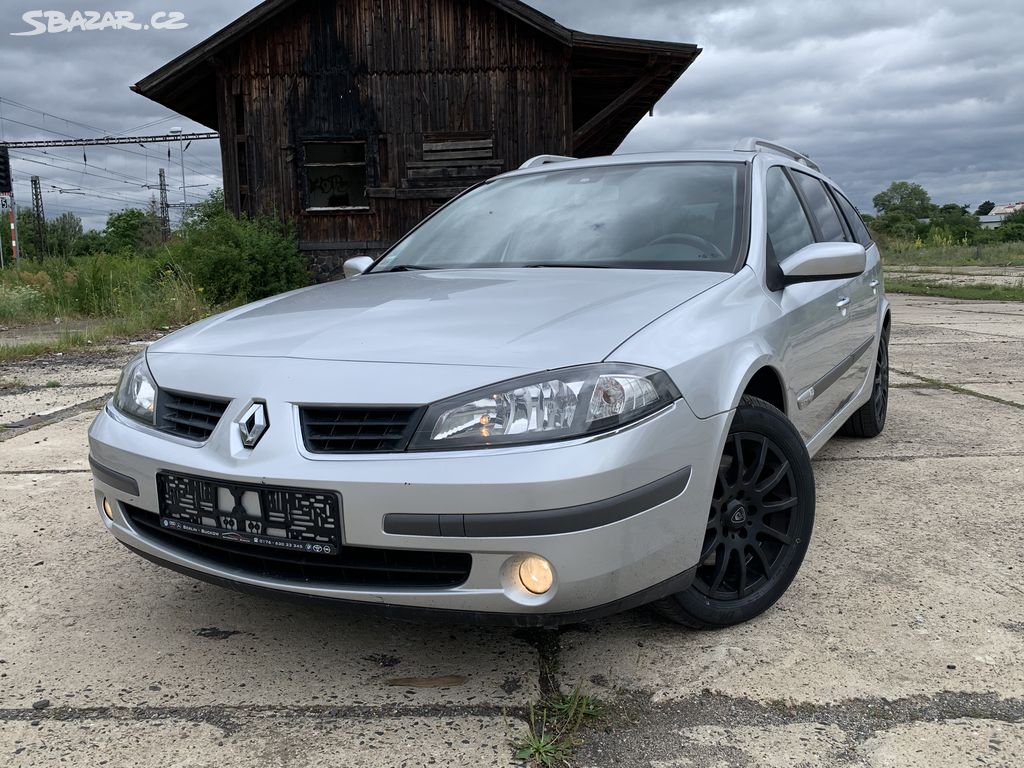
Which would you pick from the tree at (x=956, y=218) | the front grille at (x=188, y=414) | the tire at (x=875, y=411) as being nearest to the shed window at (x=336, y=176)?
the tire at (x=875, y=411)

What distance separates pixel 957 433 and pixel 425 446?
3.71 m

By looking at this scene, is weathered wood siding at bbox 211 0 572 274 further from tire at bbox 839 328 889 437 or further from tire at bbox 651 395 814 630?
tire at bbox 651 395 814 630

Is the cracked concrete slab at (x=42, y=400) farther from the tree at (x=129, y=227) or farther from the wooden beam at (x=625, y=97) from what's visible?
the tree at (x=129, y=227)

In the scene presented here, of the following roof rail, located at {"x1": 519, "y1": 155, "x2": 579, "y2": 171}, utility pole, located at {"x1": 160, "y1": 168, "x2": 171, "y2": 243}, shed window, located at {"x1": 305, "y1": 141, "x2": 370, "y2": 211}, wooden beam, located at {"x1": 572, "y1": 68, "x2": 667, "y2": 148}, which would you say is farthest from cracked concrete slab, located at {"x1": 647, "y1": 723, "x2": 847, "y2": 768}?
utility pole, located at {"x1": 160, "y1": 168, "x2": 171, "y2": 243}

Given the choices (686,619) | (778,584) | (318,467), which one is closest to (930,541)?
(778,584)

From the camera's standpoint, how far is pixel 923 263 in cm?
3061

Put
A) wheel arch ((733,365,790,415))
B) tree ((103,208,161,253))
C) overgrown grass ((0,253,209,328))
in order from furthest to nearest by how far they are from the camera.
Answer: tree ((103,208,161,253)) < overgrown grass ((0,253,209,328)) < wheel arch ((733,365,790,415))

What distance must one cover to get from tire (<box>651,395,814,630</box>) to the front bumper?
0.77ft

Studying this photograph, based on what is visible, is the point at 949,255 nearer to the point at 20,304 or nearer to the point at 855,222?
the point at 20,304

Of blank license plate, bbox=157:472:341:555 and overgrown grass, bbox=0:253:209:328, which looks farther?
overgrown grass, bbox=0:253:209:328

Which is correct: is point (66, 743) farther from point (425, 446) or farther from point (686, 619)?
point (686, 619)

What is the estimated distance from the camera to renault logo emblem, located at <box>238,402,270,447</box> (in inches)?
78.9

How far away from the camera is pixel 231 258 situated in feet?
41.2

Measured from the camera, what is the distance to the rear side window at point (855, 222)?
15.0ft
